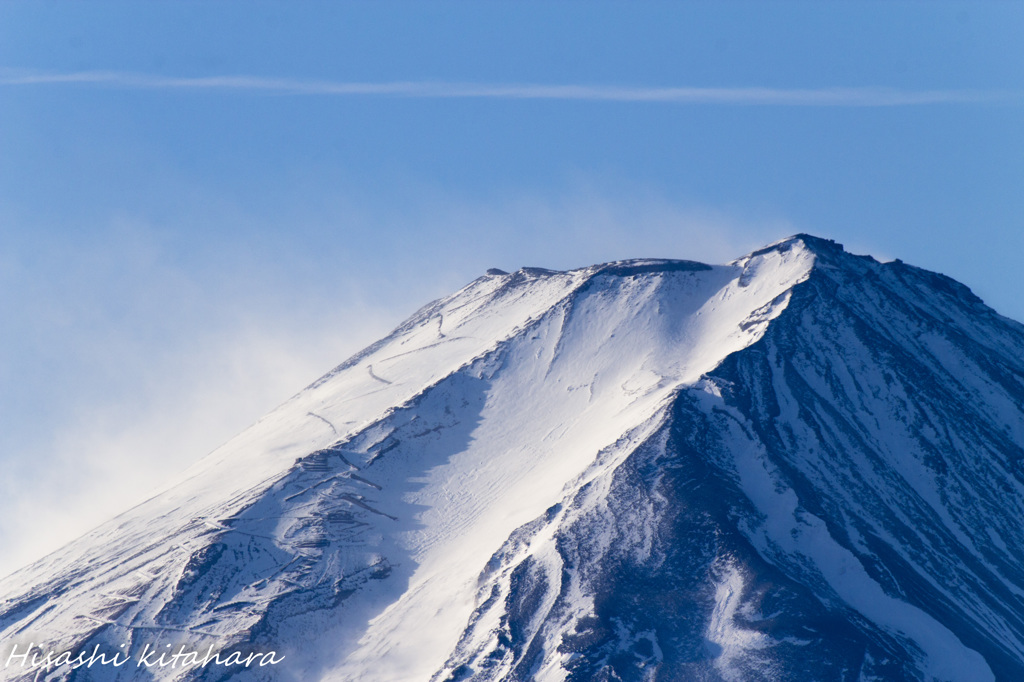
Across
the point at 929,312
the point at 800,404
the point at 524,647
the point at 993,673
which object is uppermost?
the point at 929,312

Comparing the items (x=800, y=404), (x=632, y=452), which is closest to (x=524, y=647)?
(x=632, y=452)

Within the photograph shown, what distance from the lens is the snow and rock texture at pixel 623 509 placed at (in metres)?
89.3

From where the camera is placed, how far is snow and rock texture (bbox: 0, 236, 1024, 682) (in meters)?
89.3

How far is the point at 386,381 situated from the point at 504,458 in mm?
19128

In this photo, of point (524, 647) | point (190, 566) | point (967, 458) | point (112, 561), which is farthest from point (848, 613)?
point (112, 561)

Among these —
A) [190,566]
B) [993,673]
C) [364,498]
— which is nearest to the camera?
[993,673]

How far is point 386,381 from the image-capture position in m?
126

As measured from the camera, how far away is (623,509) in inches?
3848

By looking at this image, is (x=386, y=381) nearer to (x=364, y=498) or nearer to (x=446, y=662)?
(x=364, y=498)

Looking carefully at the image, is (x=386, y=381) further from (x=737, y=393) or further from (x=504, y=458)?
(x=737, y=393)

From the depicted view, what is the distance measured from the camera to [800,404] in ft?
Result: 365

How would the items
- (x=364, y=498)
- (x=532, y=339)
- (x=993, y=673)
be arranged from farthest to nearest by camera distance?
(x=532, y=339) < (x=364, y=498) < (x=993, y=673)

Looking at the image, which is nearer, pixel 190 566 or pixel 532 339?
pixel 190 566

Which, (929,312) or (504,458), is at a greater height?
(929,312)
